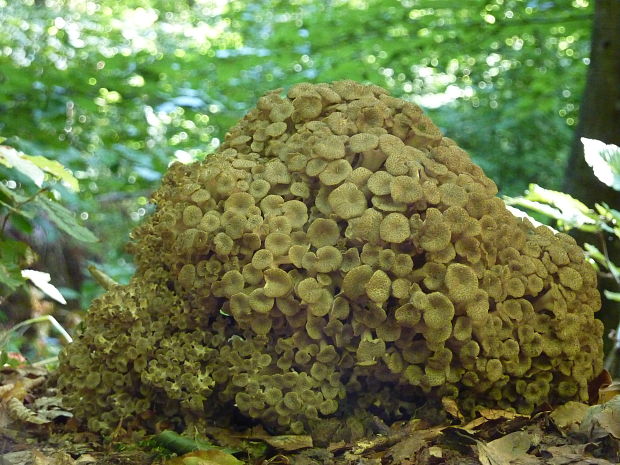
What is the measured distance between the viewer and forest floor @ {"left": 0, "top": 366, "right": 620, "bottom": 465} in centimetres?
193

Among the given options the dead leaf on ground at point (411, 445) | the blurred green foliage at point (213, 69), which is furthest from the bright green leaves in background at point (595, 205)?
the blurred green foliage at point (213, 69)

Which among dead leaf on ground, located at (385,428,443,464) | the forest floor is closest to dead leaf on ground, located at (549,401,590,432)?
the forest floor

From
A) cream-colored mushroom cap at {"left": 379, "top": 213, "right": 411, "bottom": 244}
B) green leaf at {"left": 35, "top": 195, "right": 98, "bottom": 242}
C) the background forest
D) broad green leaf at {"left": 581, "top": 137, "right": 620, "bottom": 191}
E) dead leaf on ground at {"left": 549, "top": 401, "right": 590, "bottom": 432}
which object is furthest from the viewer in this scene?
the background forest

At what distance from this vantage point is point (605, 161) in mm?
2443

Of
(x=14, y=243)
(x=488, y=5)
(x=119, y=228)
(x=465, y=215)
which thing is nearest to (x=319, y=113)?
(x=465, y=215)

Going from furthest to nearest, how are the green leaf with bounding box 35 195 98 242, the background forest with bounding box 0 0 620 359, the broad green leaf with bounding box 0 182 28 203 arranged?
the background forest with bounding box 0 0 620 359 < the broad green leaf with bounding box 0 182 28 203 < the green leaf with bounding box 35 195 98 242

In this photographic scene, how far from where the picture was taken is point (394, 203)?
6.94 ft

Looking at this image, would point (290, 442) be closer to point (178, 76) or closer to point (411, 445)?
point (411, 445)

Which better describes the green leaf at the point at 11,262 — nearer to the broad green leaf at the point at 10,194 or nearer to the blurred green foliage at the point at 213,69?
the broad green leaf at the point at 10,194

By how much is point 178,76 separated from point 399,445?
17.1 feet

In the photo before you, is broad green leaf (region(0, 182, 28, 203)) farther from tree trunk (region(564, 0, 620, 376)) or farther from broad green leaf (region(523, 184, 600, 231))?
tree trunk (region(564, 0, 620, 376))

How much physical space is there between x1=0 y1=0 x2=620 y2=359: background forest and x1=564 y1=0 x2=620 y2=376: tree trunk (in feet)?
0.11

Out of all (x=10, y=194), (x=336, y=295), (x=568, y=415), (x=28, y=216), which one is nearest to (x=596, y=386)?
(x=568, y=415)

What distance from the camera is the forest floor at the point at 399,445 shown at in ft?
6.34
